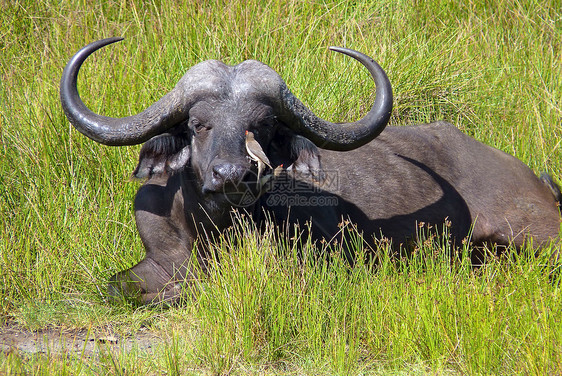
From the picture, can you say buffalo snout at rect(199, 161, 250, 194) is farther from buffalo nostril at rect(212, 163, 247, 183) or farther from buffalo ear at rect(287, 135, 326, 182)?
buffalo ear at rect(287, 135, 326, 182)

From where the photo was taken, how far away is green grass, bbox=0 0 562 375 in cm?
346

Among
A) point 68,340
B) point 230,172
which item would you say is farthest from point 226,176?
point 68,340

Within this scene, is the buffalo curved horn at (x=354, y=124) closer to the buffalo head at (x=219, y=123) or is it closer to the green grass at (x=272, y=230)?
the buffalo head at (x=219, y=123)

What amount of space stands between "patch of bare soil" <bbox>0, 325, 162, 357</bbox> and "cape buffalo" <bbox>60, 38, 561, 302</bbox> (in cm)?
42

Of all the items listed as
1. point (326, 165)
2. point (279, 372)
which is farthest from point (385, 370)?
point (326, 165)

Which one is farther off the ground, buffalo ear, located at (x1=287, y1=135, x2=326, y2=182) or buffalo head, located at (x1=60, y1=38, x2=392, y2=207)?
buffalo head, located at (x1=60, y1=38, x2=392, y2=207)

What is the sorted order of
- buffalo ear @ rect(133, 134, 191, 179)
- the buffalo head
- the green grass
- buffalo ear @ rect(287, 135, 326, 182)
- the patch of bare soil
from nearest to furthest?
the green grass, the patch of bare soil, the buffalo head, buffalo ear @ rect(133, 134, 191, 179), buffalo ear @ rect(287, 135, 326, 182)

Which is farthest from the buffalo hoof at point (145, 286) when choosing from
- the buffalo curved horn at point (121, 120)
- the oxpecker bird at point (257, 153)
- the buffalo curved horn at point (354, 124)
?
the buffalo curved horn at point (354, 124)

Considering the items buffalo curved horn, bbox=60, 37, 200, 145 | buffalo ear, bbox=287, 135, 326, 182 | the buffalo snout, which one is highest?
buffalo curved horn, bbox=60, 37, 200, 145

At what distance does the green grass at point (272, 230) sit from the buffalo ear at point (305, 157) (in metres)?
0.52

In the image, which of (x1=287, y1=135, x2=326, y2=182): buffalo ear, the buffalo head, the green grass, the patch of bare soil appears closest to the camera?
the green grass

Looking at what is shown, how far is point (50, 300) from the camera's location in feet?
14.5

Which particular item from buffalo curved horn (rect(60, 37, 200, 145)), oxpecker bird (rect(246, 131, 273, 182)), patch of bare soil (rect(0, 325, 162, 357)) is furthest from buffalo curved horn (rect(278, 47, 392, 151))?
patch of bare soil (rect(0, 325, 162, 357))

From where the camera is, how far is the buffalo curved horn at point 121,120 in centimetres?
421
